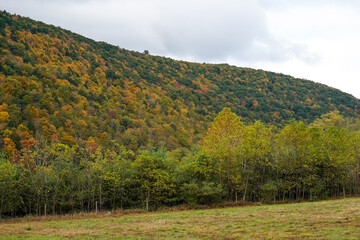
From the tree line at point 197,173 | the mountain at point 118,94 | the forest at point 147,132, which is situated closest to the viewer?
A: the tree line at point 197,173

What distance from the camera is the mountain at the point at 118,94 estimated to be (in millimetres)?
67500

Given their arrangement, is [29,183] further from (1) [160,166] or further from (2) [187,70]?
(2) [187,70]

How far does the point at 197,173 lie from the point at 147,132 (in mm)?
50475

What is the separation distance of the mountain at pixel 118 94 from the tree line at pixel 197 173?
709 centimetres

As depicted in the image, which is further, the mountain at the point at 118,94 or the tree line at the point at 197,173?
the mountain at the point at 118,94

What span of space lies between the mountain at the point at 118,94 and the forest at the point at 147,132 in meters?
0.42

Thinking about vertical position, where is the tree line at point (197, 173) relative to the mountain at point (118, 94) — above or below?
below

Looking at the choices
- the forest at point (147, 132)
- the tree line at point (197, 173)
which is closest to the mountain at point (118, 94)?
the forest at point (147, 132)

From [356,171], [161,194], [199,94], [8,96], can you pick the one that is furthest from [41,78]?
[356,171]

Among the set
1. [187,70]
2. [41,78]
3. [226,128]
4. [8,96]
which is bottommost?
[226,128]

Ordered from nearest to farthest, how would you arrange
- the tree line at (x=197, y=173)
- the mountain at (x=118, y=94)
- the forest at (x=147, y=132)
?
1. the tree line at (x=197, y=173)
2. the forest at (x=147, y=132)
3. the mountain at (x=118, y=94)

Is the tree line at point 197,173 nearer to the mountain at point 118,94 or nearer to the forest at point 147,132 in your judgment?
the forest at point 147,132

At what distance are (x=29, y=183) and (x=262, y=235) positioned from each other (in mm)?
29210

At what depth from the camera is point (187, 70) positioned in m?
154
